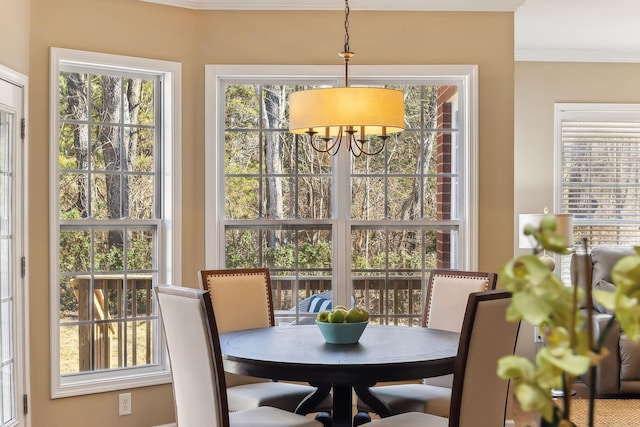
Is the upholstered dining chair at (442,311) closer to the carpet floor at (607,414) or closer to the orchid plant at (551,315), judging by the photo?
the carpet floor at (607,414)

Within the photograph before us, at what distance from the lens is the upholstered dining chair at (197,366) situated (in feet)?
9.17

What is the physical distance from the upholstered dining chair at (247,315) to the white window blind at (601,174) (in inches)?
133

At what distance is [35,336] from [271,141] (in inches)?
71.3

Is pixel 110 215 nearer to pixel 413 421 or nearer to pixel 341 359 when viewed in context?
pixel 341 359

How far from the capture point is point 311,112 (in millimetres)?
3229

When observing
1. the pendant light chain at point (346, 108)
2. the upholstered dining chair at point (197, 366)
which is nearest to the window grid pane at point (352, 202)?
the pendant light chain at point (346, 108)

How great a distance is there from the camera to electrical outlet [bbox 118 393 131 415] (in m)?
4.37

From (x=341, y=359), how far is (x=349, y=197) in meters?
1.98

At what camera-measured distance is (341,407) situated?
3293 mm

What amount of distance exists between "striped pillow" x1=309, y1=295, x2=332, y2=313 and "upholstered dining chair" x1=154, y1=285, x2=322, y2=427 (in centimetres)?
160

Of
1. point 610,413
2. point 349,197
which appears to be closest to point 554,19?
point 349,197

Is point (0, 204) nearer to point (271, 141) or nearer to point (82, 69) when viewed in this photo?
point (82, 69)

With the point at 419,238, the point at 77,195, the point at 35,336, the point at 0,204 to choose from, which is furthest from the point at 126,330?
the point at 419,238

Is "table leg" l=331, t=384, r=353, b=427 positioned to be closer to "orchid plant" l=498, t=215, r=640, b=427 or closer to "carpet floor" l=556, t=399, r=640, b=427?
"carpet floor" l=556, t=399, r=640, b=427
